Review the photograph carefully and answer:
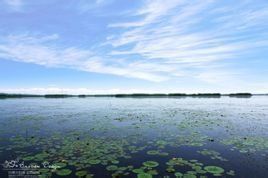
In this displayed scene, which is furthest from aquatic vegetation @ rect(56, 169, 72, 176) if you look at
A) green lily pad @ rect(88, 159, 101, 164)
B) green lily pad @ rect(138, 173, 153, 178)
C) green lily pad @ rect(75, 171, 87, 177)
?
green lily pad @ rect(138, 173, 153, 178)

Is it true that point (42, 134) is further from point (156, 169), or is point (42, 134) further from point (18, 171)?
point (156, 169)

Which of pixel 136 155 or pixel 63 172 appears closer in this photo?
pixel 63 172

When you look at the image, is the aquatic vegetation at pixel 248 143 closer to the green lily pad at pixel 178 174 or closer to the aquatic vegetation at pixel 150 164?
the green lily pad at pixel 178 174

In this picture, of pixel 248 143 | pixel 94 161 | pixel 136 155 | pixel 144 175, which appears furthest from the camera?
pixel 248 143

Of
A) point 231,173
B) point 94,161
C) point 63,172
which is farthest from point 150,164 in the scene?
point 63,172

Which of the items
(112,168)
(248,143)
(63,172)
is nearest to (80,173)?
(63,172)

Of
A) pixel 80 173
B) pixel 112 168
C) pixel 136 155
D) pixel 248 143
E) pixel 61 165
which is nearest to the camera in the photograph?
pixel 80 173

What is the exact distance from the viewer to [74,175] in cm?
768

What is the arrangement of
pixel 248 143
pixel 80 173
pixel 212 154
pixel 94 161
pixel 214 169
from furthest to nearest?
pixel 248 143 < pixel 212 154 < pixel 94 161 < pixel 214 169 < pixel 80 173

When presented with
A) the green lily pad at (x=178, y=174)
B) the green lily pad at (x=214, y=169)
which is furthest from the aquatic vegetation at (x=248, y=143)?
the green lily pad at (x=178, y=174)

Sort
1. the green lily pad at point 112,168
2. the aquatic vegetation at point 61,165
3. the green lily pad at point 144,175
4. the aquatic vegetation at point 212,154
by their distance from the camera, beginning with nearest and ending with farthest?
the green lily pad at point 144,175 < the green lily pad at point 112,168 < the aquatic vegetation at point 61,165 < the aquatic vegetation at point 212,154

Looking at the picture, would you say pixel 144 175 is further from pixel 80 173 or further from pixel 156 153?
pixel 156 153

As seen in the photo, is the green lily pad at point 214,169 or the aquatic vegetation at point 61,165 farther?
the aquatic vegetation at point 61,165

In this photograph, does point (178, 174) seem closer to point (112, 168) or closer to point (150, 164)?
point (150, 164)
